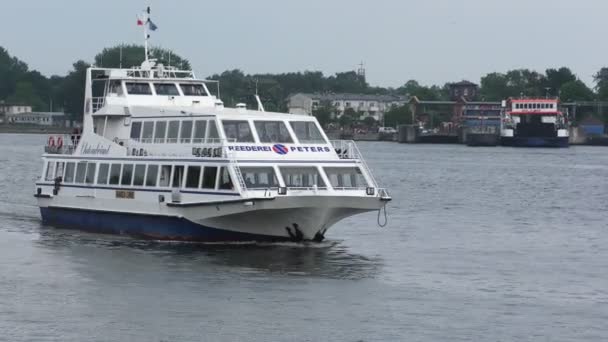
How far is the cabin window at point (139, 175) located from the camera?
41656mm

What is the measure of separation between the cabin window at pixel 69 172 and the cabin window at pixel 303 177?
411 inches

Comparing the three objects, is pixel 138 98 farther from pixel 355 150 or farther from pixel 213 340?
pixel 213 340

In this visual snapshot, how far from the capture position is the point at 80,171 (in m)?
45.1

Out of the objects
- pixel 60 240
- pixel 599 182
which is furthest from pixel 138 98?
pixel 599 182

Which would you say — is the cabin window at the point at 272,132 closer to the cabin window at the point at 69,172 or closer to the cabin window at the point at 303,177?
the cabin window at the point at 303,177

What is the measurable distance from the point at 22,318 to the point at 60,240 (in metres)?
14.2

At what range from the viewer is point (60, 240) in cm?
4275

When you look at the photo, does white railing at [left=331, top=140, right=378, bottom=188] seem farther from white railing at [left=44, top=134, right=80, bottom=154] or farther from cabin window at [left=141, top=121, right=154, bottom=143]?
white railing at [left=44, top=134, right=80, bottom=154]

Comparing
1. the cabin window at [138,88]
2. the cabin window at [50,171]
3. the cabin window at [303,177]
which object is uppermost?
the cabin window at [138,88]

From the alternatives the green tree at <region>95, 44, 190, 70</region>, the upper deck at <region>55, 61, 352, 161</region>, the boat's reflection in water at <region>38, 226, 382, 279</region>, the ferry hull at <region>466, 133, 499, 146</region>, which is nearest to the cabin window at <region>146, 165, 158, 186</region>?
the upper deck at <region>55, 61, 352, 161</region>

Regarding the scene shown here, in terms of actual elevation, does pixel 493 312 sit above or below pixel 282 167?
below

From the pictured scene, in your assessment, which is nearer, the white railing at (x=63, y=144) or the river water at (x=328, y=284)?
the river water at (x=328, y=284)

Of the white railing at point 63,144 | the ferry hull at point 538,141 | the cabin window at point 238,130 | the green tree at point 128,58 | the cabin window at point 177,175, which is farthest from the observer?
the ferry hull at point 538,141

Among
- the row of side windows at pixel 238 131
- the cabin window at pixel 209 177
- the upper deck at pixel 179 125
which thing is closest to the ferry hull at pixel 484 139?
the upper deck at pixel 179 125
